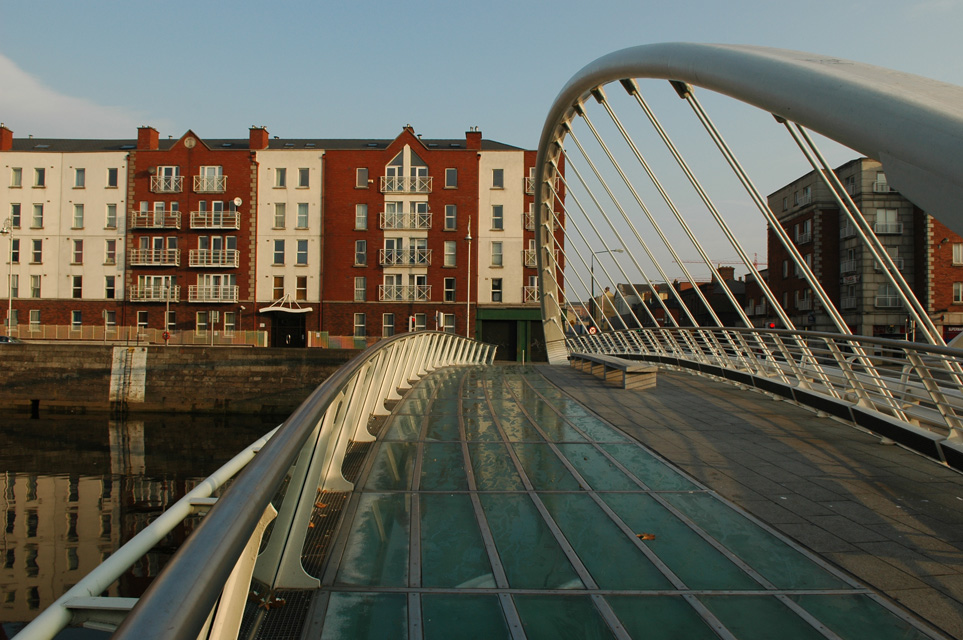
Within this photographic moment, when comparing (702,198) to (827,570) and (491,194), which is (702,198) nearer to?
(827,570)

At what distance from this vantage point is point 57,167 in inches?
1572

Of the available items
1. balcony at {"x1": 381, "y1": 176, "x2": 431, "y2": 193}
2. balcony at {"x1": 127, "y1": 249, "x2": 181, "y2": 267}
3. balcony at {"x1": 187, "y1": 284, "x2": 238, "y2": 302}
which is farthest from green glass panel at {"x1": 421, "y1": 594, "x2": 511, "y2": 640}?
balcony at {"x1": 127, "y1": 249, "x2": 181, "y2": 267}

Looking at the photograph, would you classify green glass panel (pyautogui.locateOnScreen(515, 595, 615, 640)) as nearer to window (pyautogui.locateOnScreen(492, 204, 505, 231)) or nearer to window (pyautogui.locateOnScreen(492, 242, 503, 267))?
window (pyautogui.locateOnScreen(492, 242, 503, 267))

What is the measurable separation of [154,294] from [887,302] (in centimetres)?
3796

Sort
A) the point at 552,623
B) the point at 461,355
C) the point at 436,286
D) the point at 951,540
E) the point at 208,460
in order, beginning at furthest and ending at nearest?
the point at 436,286
the point at 461,355
the point at 208,460
the point at 951,540
the point at 552,623

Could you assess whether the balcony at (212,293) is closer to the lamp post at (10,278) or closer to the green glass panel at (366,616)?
the lamp post at (10,278)

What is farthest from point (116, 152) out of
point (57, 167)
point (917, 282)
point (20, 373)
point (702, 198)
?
point (917, 282)

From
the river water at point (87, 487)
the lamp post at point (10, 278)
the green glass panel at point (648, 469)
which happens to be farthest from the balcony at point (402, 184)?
the green glass panel at point (648, 469)

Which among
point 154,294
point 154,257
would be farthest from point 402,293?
point 154,257

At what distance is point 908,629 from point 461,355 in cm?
1962

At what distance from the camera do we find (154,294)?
39344 millimetres

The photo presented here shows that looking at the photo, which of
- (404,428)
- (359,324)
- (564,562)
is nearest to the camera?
(564,562)

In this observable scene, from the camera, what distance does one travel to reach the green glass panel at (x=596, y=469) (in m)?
5.05

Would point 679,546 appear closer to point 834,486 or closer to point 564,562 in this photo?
point 564,562
